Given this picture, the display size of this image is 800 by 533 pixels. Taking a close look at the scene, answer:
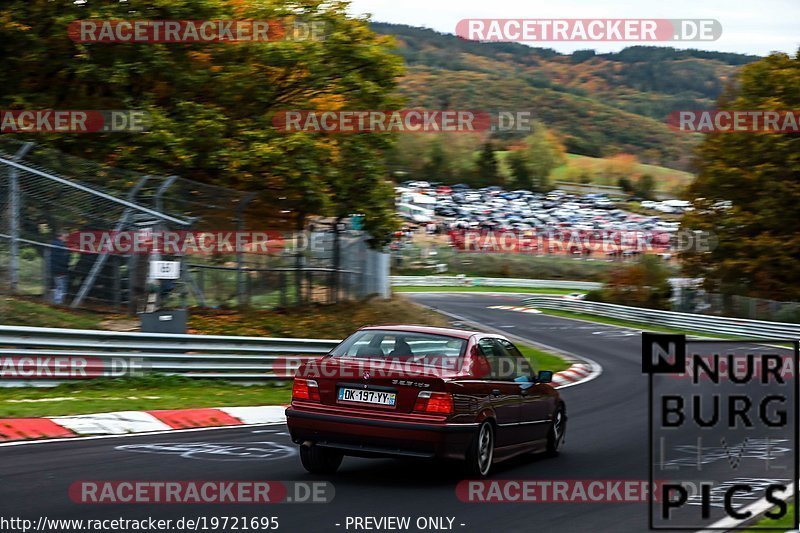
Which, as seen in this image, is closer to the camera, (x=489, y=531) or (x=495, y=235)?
(x=489, y=531)

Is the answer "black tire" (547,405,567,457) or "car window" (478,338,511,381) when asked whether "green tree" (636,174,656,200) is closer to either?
"black tire" (547,405,567,457)

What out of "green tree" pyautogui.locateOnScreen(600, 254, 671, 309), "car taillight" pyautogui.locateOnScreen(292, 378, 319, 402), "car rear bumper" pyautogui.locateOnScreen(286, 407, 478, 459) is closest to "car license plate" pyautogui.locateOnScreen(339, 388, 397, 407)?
"car rear bumper" pyautogui.locateOnScreen(286, 407, 478, 459)

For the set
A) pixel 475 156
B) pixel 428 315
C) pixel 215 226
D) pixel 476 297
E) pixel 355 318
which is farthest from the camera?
pixel 475 156

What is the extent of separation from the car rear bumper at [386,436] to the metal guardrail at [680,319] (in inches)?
1231

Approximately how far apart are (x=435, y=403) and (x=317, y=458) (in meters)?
1.24

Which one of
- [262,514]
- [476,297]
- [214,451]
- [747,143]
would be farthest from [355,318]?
[476,297]

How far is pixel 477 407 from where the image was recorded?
30.0ft

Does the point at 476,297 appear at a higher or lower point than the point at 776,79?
lower

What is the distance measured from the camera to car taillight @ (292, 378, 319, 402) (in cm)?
917

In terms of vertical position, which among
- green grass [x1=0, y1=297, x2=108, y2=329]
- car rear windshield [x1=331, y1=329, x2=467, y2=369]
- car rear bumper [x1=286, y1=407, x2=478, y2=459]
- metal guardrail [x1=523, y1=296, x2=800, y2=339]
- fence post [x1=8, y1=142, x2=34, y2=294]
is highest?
fence post [x1=8, y1=142, x2=34, y2=294]

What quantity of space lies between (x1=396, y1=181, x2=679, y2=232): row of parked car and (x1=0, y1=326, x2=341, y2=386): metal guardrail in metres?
62.5

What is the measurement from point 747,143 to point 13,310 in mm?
36047

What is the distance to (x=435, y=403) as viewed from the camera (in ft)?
28.8

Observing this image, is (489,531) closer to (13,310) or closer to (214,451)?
(214,451)
